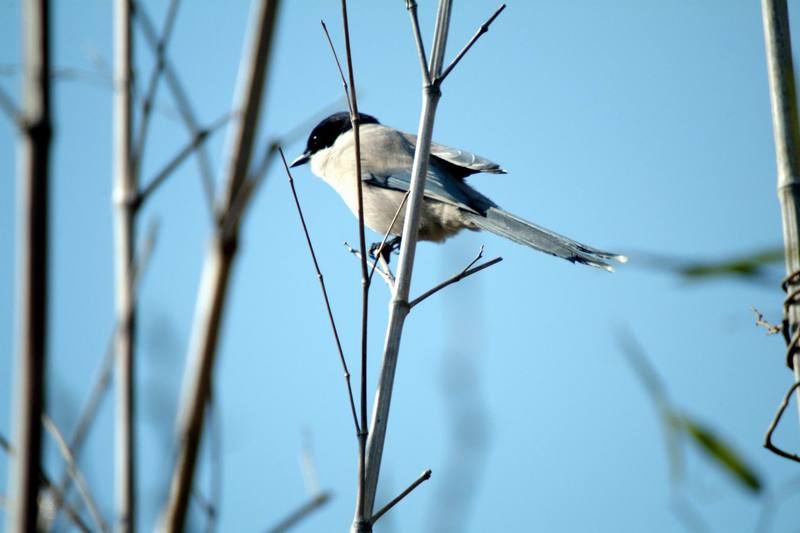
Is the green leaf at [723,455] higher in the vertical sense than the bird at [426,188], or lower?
lower

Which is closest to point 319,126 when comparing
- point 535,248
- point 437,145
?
point 437,145

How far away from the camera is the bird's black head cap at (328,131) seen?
5.69 m

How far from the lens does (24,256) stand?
0.62m

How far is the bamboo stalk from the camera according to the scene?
593 millimetres

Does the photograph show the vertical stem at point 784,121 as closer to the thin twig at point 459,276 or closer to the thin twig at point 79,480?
the thin twig at point 459,276

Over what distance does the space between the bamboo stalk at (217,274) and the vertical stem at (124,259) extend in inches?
4.3

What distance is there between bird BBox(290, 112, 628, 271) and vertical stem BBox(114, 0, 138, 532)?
2.82m

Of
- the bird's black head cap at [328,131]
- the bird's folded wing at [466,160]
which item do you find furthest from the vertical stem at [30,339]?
→ the bird's black head cap at [328,131]

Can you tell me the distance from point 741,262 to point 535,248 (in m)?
2.74

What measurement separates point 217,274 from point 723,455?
0.69 metres

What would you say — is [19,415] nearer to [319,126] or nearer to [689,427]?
[689,427]

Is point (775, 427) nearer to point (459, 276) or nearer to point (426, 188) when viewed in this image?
point (459, 276)

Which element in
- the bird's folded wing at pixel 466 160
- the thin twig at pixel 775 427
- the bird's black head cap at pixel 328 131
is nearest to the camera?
the thin twig at pixel 775 427

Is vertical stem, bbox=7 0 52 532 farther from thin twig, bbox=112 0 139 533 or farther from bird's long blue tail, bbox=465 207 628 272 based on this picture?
bird's long blue tail, bbox=465 207 628 272
